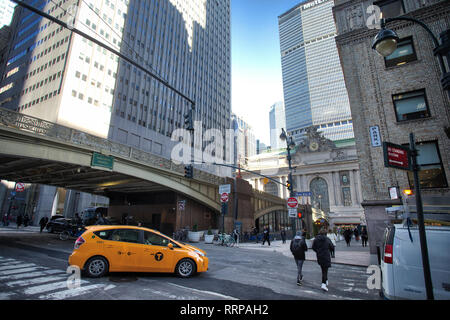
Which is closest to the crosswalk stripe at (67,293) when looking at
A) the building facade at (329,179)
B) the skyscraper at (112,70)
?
the skyscraper at (112,70)

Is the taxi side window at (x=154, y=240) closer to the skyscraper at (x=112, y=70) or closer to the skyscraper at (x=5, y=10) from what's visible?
the skyscraper at (x=112, y=70)

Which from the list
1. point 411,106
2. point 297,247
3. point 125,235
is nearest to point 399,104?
point 411,106

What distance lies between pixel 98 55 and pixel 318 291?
58158mm

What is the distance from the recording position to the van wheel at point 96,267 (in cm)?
679

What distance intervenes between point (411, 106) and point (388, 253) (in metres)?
14.4

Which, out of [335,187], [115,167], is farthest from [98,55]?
[335,187]

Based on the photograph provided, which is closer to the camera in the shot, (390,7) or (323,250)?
(323,250)

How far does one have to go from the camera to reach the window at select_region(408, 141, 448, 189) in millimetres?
13344

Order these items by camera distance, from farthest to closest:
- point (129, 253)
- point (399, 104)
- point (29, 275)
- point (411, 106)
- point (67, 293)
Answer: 1. point (399, 104)
2. point (411, 106)
3. point (129, 253)
4. point (29, 275)
5. point (67, 293)

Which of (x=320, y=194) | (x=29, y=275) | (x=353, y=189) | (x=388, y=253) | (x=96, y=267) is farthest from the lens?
(x=320, y=194)

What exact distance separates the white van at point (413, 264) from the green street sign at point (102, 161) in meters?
17.6

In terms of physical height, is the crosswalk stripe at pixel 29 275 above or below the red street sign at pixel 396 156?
below

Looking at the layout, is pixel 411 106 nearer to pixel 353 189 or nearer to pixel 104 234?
pixel 104 234

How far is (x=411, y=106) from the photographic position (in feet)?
49.5
